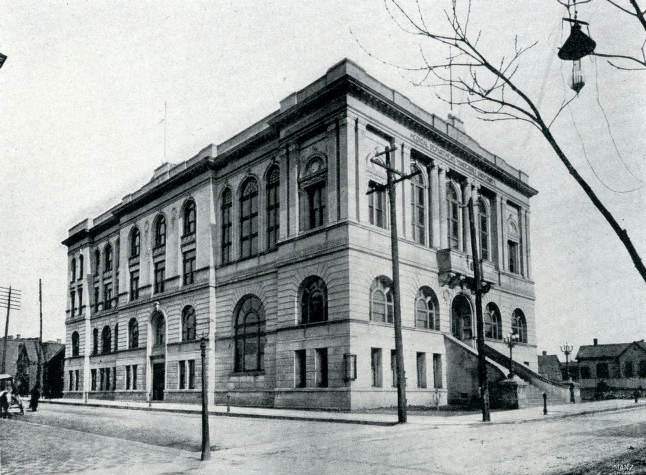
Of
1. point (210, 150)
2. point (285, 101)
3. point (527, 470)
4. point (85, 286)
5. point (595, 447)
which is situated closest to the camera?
point (527, 470)

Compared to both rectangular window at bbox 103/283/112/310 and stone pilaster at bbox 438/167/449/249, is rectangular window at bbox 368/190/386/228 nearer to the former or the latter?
stone pilaster at bbox 438/167/449/249

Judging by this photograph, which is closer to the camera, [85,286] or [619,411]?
[619,411]

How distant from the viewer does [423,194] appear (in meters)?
36.8

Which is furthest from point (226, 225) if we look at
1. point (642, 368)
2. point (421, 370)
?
point (642, 368)

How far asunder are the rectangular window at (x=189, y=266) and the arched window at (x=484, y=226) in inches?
782

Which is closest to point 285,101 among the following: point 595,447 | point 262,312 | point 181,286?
point 262,312

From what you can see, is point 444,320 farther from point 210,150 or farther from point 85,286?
point 85,286

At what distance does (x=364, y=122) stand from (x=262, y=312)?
490 inches

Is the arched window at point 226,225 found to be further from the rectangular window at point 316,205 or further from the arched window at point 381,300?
the arched window at point 381,300

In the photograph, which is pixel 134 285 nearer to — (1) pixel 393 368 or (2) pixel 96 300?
Answer: (2) pixel 96 300

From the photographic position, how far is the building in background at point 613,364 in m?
89.6

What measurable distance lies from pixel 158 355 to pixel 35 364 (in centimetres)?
5043

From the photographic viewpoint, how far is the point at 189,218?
4362 cm

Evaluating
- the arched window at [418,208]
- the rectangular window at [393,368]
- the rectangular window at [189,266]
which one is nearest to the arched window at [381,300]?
the rectangular window at [393,368]
